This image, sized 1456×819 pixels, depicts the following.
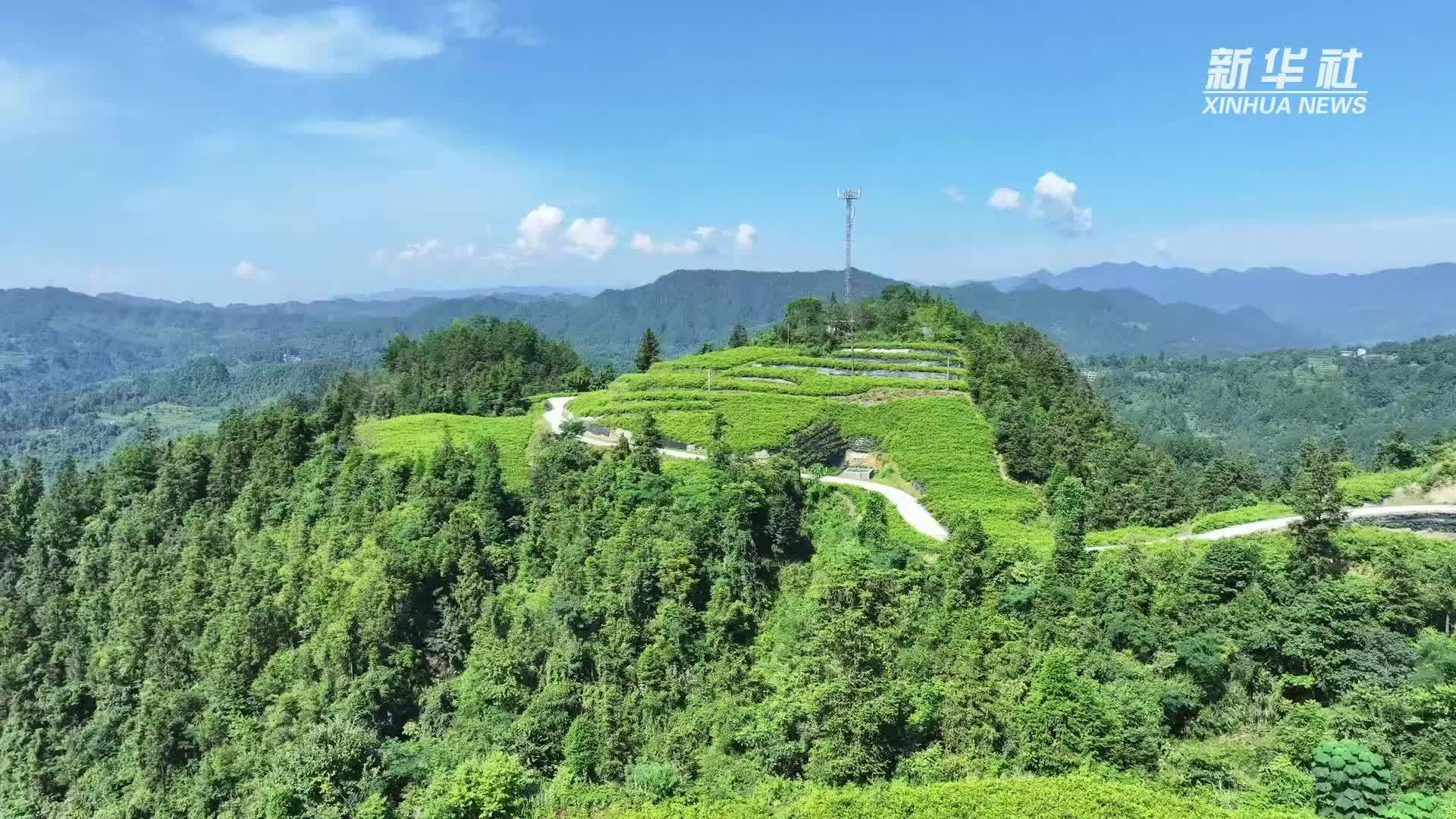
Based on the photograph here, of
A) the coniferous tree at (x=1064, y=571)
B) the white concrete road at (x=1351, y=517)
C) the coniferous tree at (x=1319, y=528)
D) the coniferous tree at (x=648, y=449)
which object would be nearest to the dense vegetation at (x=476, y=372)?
the coniferous tree at (x=648, y=449)

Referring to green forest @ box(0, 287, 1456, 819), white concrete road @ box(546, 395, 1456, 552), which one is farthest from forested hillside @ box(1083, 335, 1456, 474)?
green forest @ box(0, 287, 1456, 819)

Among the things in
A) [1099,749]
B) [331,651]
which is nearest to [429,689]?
[331,651]

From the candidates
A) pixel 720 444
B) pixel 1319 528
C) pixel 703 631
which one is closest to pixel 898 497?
pixel 720 444

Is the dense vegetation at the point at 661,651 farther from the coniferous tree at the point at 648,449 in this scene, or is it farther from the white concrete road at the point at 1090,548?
the white concrete road at the point at 1090,548

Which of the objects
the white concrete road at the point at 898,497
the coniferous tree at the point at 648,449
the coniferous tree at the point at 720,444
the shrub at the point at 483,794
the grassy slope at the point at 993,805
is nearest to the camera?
the grassy slope at the point at 993,805

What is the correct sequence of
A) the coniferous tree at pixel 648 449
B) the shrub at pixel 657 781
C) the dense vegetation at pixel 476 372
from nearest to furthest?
1. the shrub at pixel 657 781
2. the coniferous tree at pixel 648 449
3. the dense vegetation at pixel 476 372

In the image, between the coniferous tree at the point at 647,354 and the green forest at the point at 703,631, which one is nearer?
the green forest at the point at 703,631

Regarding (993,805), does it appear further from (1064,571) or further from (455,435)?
(455,435)

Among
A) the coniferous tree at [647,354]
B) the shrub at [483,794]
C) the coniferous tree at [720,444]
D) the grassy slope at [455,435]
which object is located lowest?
the shrub at [483,794]
